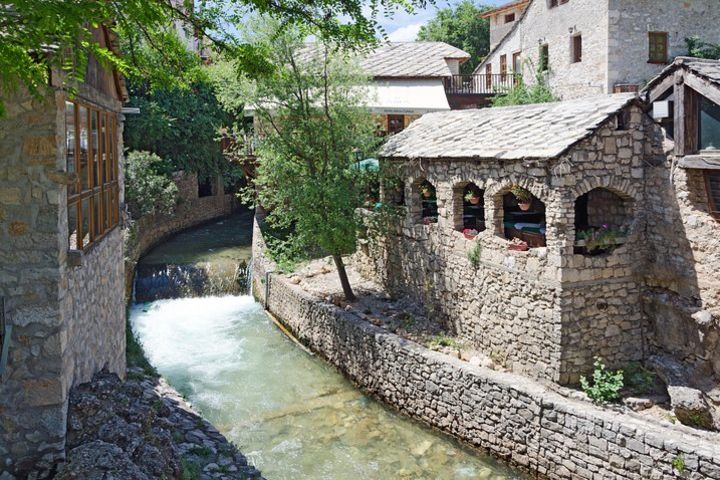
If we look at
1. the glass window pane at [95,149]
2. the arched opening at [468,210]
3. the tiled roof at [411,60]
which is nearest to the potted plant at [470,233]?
the arched opening at [468,210]

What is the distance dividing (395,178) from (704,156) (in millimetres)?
6831

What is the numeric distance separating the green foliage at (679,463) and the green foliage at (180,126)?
2304cm

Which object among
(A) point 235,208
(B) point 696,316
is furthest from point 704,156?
(A) point 235,208

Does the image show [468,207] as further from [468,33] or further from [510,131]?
[468,33]

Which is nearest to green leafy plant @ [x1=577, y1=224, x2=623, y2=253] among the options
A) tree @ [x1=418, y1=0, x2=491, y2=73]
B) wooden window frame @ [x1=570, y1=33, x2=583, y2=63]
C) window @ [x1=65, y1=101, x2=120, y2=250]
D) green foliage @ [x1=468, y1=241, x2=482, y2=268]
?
green foliage @ [x1=468, y1=241, x2=482, y2=268]

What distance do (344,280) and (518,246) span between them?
17.4ft

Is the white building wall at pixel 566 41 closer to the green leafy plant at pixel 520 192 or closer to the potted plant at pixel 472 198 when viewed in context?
the potted plant at pixel 472 198

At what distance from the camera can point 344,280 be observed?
14945mm

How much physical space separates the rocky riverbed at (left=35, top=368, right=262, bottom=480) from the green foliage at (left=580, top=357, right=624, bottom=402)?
4875 millimetres

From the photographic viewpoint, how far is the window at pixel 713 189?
8.93m

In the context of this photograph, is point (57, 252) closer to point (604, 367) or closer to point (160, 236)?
point (604, 367)

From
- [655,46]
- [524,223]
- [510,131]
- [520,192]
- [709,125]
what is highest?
[655,46]

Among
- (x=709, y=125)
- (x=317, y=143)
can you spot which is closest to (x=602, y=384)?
(x=709, y=125)

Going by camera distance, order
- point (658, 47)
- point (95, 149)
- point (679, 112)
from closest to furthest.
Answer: point (95, 149), point (679, 112), point (658, 47)
